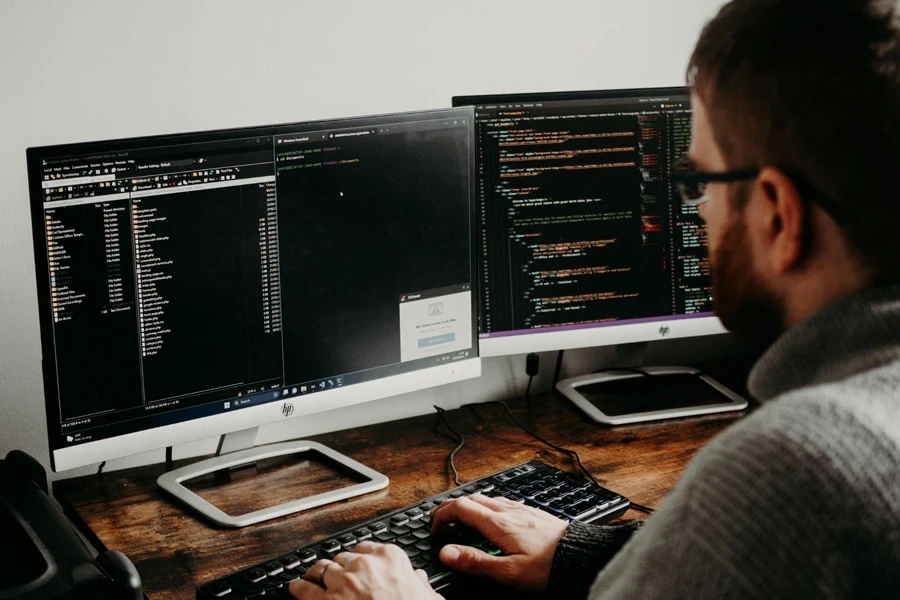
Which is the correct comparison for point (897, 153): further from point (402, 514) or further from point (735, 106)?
point (402, 514)

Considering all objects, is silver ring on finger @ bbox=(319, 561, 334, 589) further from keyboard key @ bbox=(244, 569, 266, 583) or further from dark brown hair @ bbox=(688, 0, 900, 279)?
dark brown hair @ bbox=(688, 0, 900, 279)

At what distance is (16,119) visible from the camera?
4.80ft

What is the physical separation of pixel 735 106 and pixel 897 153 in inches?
5.6

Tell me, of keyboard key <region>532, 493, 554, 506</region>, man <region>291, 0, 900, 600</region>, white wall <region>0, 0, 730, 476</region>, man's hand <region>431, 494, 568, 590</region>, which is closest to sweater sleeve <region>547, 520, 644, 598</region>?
man's hand <region>431, 494, 568, 590</region>

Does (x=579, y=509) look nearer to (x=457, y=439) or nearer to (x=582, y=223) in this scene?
(x=457, y=439)

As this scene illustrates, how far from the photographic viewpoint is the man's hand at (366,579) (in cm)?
115

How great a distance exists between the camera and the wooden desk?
1329 millimetres

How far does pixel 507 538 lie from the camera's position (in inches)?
50.4

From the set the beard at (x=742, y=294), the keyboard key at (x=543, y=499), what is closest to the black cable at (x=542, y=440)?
the keyboard key at (x=543, y=499)

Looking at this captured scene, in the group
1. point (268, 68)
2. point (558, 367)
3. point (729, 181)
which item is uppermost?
point (268, 68)

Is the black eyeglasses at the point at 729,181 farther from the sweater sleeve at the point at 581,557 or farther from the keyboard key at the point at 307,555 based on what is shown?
the keyboard key at the point at 307,555

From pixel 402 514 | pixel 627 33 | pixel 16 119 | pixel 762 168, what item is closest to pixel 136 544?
pixel 402 514

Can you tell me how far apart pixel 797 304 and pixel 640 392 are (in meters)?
1.01

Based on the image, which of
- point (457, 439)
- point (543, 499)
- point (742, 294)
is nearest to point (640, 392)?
point (457, 439)
